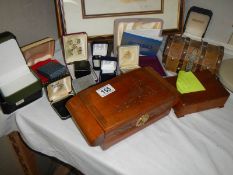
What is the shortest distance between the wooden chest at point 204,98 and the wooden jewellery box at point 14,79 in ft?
1.75

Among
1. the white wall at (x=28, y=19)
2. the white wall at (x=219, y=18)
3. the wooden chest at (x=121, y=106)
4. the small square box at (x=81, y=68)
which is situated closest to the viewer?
the wooden chest at (x=121, y=106)

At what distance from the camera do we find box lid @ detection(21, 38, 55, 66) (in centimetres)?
100

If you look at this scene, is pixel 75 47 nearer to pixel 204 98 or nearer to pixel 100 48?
pixel 100 48

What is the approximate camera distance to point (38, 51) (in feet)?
3.44

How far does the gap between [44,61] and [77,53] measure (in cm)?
14

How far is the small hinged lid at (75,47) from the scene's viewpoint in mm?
1060

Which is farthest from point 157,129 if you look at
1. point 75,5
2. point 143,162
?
point 75,5

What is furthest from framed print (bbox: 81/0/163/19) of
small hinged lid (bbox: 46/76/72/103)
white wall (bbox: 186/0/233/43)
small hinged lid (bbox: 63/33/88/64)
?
small hinged lid (bbox: 46/76/72/103)

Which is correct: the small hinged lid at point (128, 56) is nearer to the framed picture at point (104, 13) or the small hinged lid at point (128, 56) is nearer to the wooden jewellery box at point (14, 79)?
the framed picture at point (104, 13)

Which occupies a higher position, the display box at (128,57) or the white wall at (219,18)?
the white wall at (219,18)

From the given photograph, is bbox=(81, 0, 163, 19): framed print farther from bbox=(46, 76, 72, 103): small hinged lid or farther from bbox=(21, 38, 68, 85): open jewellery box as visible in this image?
bbox=(46, 76, 72, 103): small hinged lid

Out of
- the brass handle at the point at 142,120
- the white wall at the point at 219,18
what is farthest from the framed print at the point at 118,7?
the brass handle at the point at 142,120

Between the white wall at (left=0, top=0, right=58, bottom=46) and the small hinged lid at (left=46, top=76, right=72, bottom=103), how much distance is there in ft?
0.82

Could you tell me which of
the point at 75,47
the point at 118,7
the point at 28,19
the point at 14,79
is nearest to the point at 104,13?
the point at 118,7
